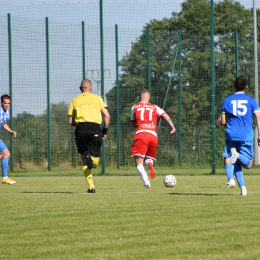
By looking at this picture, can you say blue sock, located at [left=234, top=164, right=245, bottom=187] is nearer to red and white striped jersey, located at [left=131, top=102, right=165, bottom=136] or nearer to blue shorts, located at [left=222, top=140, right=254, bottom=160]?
blue shorts, located at [left=222, top=140, right=254, bottom=160]

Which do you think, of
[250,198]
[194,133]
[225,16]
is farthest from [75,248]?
[225,16]

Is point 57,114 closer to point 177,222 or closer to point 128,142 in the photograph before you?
point 128,142

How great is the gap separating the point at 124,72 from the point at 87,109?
1059cm

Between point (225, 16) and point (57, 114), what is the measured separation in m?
7.90

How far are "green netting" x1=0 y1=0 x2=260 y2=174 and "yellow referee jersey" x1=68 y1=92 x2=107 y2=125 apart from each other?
8.53 metres

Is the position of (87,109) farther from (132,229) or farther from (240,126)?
(132,229)

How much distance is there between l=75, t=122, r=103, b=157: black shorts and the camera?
307 inches

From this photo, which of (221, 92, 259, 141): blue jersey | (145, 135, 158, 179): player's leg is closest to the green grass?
(221, 92, 259, 141): blue jersey

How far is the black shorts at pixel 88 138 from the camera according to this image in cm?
779

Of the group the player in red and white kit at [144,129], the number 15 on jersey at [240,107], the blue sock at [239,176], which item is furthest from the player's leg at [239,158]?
the player in red and white kit at [144,129]

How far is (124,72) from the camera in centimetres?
1830

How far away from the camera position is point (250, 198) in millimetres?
6629

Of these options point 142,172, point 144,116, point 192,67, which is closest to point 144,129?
point 144,116

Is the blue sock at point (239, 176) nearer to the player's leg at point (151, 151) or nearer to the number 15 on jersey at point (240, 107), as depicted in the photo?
the number 15 on jersey at point (240, 107)
